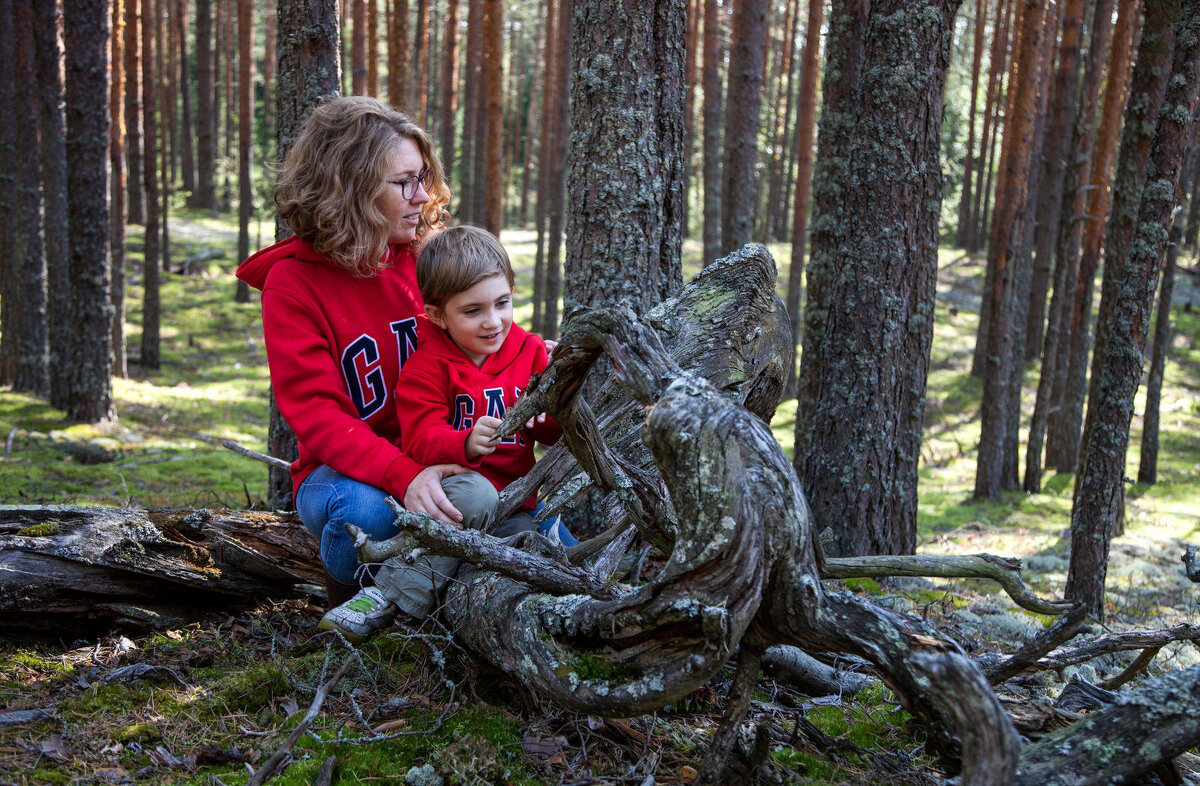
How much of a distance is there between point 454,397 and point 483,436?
38 centimetres

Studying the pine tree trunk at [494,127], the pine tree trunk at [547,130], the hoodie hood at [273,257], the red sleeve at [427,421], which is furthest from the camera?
the pine tree trunk at [547,130]

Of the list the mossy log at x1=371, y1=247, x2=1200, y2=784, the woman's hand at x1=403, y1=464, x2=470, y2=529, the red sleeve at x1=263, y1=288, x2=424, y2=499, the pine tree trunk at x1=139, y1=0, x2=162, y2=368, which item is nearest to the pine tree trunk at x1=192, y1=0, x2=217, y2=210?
the pine tree trunk at x1=139, y1=0, x2=162, y2=368

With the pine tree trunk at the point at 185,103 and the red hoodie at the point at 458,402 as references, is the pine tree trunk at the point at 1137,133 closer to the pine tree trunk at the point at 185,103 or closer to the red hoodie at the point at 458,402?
the red hoodie at the point at 458,402

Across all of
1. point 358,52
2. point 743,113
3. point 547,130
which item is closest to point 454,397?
point 743,113

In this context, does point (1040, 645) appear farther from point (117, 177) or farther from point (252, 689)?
point (117, 177)

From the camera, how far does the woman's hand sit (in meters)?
2.85

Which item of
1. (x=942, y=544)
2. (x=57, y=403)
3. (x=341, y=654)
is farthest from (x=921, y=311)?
(x=57, y=403)

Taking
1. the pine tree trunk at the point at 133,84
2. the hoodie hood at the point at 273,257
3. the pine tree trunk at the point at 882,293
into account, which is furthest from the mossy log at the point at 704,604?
the pine tree trunk at the point at 133,84

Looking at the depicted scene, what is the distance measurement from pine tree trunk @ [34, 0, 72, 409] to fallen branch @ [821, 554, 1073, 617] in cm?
1104

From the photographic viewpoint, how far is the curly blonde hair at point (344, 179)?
3.18 m

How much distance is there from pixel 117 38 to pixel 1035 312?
1882cm

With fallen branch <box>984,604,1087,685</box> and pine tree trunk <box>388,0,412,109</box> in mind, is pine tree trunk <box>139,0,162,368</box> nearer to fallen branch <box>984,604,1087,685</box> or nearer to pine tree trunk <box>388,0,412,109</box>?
pine tree trunk <box>388,0,412,109</box>

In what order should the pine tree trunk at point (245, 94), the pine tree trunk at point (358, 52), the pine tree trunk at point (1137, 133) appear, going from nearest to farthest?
the pine tree trunk at point (1137, 133) < the pine tree trunk at point (358, 52) < the pine tree trunk at point (245, 94)

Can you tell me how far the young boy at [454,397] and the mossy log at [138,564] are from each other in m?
0.93
